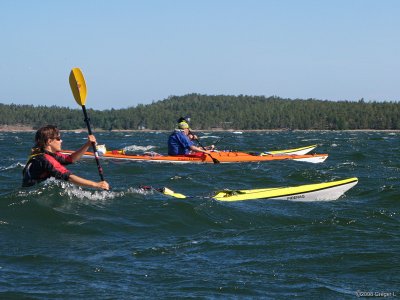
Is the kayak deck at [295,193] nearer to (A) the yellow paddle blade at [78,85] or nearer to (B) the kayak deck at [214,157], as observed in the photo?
(A) the yellow paddle blade at [78,85]

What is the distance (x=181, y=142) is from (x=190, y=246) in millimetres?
12638

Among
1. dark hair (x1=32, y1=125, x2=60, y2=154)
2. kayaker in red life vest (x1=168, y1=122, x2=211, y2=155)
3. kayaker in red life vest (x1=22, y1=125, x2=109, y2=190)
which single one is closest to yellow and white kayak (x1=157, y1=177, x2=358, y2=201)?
kayaker in red life vest (x1=22, y1=125, x2=109, y2=190)

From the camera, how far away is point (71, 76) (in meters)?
11.7

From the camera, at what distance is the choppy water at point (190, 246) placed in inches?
245

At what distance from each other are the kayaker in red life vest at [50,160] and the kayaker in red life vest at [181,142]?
1086 centimetres

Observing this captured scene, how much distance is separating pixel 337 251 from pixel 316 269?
2.89ft

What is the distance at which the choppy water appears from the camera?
6223 mm

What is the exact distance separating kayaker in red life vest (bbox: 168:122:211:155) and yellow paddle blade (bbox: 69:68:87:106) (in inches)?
321

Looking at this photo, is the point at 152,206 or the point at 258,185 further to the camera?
the point at 258,185

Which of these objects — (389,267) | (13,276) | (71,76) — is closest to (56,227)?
(13,276)

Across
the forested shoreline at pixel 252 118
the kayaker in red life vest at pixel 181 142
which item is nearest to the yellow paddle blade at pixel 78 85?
the kayaker in red life vest at pixel 181 142

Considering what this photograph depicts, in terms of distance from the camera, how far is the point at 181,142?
20.6 m

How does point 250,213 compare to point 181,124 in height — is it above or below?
below

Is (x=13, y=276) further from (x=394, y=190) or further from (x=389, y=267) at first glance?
(x=394, y=190)
